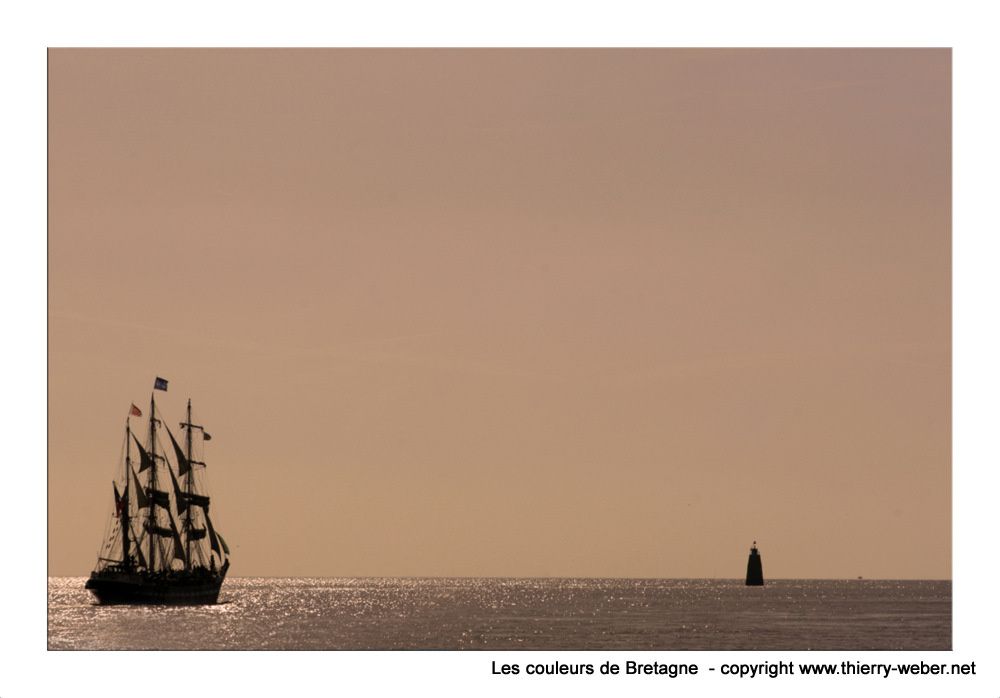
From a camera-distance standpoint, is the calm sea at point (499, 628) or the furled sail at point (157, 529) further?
the furled sail at point (157, 529)

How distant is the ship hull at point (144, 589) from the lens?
483ft

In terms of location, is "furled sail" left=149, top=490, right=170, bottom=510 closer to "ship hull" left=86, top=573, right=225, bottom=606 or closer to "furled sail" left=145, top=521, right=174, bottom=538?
"furled sail" left=145, top=521, right=174, bottom=538

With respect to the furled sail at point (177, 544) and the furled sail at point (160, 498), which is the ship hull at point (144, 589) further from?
the furled sail at point (160, 498)

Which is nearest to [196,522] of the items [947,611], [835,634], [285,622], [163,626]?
[285,622]

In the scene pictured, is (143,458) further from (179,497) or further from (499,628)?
(499,628)

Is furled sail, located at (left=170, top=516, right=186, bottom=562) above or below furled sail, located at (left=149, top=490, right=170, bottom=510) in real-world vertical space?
below

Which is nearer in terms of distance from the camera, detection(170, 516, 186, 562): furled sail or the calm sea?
the calm sea

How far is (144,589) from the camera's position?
147 m

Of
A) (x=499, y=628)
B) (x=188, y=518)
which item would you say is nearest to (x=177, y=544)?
(x=188, y=518)

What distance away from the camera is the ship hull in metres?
147
